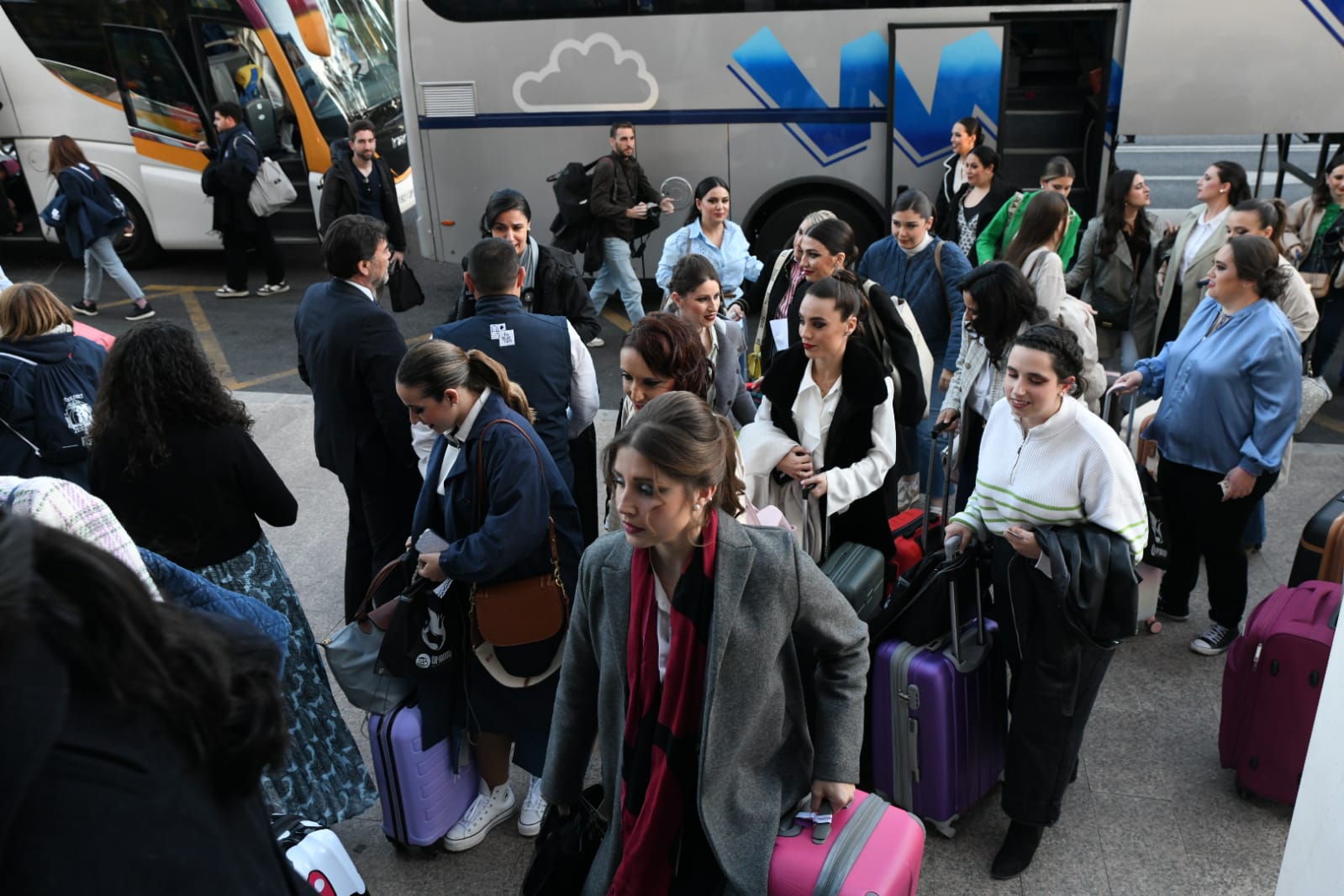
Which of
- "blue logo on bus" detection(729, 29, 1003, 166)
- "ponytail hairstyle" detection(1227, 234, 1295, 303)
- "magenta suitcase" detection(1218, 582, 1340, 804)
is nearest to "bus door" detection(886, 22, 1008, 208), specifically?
"blue logo on bus" detection(729, 29, 1003, 166)

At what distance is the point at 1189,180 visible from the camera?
1398cm

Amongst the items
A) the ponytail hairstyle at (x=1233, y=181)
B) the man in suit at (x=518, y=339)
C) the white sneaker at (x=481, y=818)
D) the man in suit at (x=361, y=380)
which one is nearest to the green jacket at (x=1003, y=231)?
the ponytail hairstyle at (x=1233, y=181)

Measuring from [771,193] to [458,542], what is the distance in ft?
22.2

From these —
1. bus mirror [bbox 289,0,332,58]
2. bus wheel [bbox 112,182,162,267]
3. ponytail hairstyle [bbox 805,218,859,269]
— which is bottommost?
bus wheel [bbox 112,182,162,267]

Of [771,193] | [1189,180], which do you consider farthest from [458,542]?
[1189,180]

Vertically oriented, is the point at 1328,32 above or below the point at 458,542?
above

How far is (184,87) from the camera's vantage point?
10789mm

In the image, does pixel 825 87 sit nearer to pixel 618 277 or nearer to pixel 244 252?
pixel 618 277

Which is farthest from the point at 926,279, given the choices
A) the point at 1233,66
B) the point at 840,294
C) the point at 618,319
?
the point at 618,319

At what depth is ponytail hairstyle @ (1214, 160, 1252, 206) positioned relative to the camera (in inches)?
234

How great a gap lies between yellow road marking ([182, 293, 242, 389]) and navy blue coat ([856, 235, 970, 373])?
501 centimetres

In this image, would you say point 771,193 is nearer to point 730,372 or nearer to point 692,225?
point 692,225

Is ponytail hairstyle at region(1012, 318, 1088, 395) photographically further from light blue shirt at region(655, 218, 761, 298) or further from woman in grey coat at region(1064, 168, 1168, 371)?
woman in grey coat at region(1064, 168, 1168, 371)

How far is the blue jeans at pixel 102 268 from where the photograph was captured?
32.7 ft
